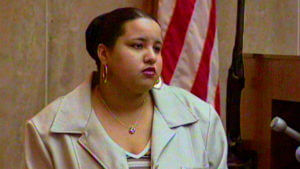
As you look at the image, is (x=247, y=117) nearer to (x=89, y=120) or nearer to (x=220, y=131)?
(x=220, y=131)

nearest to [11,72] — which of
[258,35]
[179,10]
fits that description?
[179,10]

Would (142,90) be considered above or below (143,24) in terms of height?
below

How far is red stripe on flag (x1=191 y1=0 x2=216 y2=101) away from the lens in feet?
8.32

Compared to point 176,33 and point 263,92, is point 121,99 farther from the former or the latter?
point 263,92

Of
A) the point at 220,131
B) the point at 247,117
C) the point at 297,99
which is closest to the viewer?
the point at 220,131

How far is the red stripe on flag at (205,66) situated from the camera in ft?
8.32

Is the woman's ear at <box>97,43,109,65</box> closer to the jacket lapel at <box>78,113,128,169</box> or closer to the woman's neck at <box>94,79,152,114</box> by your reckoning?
the woman's neck at <box>94,79,152,114</box>

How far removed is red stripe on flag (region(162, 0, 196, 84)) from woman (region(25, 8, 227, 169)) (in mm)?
729

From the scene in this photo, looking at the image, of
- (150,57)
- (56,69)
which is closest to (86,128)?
(150,57)

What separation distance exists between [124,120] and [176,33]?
92 centimetres

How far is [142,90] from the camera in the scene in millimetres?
1621

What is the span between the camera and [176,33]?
2518mm

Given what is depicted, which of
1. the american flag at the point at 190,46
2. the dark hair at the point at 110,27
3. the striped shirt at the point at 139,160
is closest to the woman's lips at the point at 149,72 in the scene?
the dark hair at the point at 110,27

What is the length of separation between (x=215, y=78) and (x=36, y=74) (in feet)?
2.86
